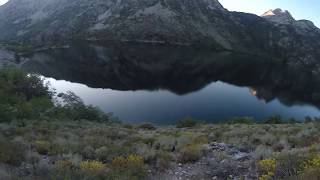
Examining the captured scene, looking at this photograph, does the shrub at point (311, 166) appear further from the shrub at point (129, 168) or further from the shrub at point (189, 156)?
the shrub at point (189, 156)

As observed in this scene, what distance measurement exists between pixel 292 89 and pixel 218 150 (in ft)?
342

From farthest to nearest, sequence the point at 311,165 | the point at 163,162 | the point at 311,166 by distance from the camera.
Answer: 1. the point at 163,162
2. the point at 311,165
3. the point at 311,166

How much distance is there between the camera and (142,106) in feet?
249

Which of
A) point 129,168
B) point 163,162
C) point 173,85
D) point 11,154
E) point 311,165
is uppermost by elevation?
point 173,85

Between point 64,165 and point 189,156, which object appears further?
point 189,156

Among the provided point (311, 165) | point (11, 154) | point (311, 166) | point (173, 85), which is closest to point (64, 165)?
point (11, 154)

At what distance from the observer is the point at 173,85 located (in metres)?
101

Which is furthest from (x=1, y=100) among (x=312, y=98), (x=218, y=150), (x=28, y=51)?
(x=28, y=51)

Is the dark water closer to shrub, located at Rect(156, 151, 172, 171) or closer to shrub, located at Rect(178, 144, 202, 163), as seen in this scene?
shrub, located at Rect(178, 144, 202, 163)

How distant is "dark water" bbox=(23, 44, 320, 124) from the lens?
7700cm

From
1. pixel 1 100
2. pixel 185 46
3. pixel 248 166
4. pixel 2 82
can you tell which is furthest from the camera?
pixel 185 46

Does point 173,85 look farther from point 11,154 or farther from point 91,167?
point 91,167

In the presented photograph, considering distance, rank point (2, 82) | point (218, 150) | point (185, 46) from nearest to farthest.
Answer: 1. point (218, 150)
2. point (2, 82)
3. point (185, 46)

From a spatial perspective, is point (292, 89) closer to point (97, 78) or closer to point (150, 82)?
point (150, 82)
